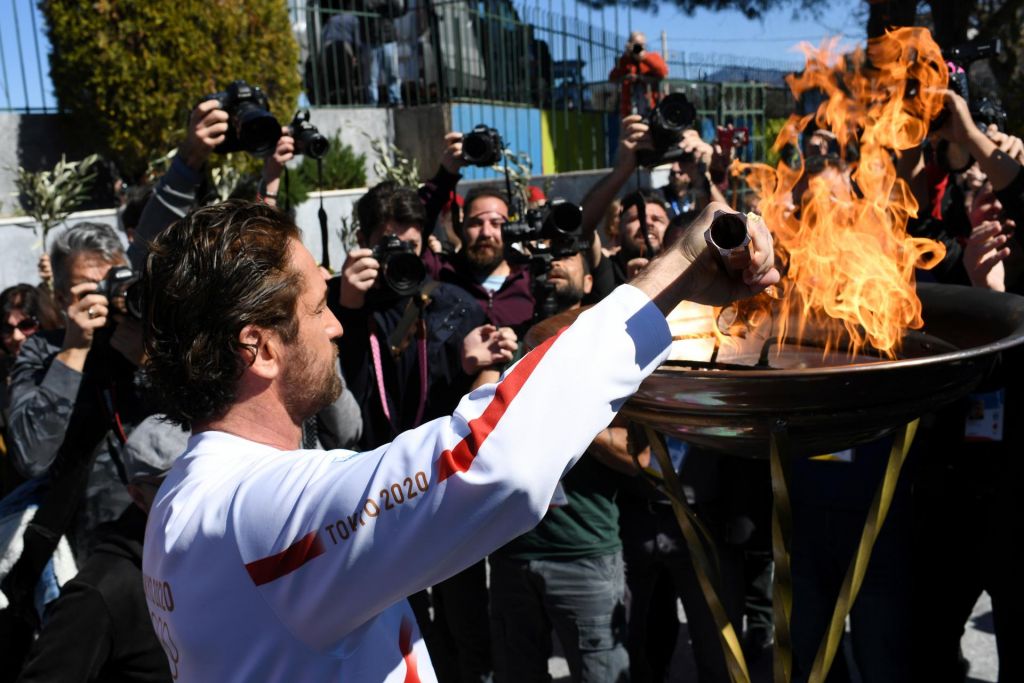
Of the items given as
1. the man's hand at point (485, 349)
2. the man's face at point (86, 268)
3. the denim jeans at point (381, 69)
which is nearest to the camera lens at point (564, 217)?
the man's hand at point (485, 349)

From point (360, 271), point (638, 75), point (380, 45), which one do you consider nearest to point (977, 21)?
point (380, 45)

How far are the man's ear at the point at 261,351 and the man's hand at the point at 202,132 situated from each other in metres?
2.08

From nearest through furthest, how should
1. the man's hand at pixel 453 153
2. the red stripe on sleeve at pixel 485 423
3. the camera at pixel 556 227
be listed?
the red stripe on sleeve at pixel 485 423 < the camera at pixel 556 227 < the man's hand at pixel 453 153

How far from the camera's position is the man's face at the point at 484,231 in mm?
4691

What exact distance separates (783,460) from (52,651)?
6.31 feet

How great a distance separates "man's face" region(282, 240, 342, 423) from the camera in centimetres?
158

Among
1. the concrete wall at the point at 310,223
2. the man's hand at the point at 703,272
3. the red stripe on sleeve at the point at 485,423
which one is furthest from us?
the concrete wall at the point at 310,223

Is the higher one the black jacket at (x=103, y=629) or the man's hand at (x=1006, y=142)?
the man's hand at (x=1006, y=142)

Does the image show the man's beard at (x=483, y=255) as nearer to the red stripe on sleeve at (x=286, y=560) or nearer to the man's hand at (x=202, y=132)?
the man's hand at (x=202, y=132)

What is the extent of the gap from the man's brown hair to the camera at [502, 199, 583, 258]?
5.92 ft

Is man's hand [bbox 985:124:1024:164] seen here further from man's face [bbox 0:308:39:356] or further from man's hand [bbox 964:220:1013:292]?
man's face [bbox 0:308:39:356]

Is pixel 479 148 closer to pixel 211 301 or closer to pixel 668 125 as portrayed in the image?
pixel 668 125

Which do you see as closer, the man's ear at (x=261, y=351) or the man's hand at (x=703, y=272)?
the man's hand at (x=703, y=272)

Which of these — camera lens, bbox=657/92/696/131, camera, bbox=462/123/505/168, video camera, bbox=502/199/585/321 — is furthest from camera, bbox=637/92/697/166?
video camera, bbox=502/199/585/321
